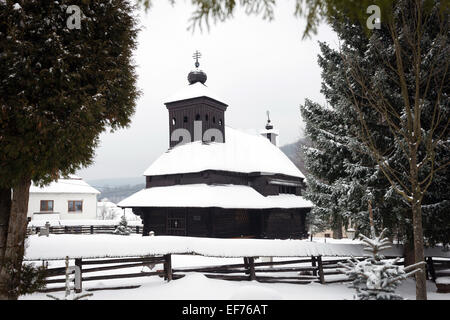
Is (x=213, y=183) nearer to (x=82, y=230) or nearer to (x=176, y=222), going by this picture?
(x=176, y=222)

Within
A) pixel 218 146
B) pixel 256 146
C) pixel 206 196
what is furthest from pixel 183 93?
pixel 206 196

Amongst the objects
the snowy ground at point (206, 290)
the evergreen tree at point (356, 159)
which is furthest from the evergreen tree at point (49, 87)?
the evergreen tree at point (356, 159)

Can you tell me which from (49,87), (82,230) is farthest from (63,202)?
(49,87)

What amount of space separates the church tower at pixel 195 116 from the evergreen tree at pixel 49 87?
1847 centimetres

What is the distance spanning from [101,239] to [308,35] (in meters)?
9.52

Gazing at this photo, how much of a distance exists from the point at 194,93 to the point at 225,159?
6.97 m

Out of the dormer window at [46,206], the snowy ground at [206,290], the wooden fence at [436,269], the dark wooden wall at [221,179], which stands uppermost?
the dark wooden wall at [221,179]

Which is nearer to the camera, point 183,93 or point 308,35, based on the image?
Answer: point 308,35

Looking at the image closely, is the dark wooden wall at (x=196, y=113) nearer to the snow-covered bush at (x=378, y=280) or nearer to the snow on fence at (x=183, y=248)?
the snow on fence at (x=183, y=248)

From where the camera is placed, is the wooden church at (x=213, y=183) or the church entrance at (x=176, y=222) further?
the church entrance at (x=176, y=222)

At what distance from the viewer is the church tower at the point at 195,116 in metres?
26.5

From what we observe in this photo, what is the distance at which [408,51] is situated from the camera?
32.1 ft
